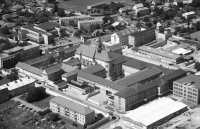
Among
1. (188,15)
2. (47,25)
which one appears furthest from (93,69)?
(188,15)

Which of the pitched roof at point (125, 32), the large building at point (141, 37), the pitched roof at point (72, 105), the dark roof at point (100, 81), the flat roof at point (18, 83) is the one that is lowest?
the pitched roof at point (72, 105)

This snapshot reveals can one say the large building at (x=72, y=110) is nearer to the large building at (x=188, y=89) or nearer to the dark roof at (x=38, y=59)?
the large building at (x=188, y=89)

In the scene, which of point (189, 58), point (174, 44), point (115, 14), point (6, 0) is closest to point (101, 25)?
point (115, 14)

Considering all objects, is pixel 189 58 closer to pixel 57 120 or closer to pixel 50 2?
pixel 57 120

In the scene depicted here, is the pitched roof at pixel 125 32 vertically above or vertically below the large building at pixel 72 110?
above

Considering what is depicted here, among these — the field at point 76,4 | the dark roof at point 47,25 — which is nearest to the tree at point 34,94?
the dark roof at point 47,25

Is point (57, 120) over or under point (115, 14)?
under

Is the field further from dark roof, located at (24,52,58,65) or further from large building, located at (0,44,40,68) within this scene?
dark roof, located at (24,52,58,65)

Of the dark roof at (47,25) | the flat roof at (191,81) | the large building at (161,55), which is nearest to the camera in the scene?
the flat roof at (191,81)

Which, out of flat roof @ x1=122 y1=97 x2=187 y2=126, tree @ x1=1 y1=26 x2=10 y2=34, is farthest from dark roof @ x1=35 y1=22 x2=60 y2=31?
flat roof @ x1=122 y1=97 x2=187 y2=126
